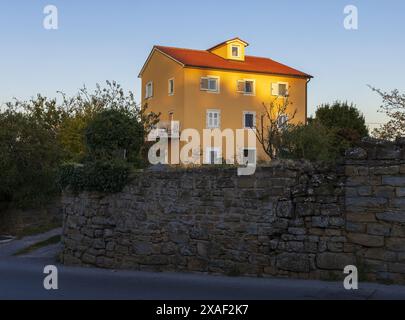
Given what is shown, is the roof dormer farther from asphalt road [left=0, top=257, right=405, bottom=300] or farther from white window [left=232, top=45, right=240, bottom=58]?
asphalt road [left=0, top=257, right=405, bottom=300]

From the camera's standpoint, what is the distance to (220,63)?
44875mm

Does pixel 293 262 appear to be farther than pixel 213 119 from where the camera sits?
No

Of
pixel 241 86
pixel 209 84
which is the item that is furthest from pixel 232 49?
pixel 209 84

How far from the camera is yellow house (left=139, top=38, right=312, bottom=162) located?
42.2 m

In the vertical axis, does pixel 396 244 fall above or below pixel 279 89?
below

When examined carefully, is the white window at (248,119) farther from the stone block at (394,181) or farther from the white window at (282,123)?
the stone block at (394,181)

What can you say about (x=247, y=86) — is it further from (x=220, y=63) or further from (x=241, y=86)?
(x=220, y=63)

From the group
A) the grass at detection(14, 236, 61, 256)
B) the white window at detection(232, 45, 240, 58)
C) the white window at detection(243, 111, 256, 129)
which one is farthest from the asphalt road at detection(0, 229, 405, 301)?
the white window at detection(232, 45, 240, 58)

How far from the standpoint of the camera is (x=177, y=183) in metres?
11.5

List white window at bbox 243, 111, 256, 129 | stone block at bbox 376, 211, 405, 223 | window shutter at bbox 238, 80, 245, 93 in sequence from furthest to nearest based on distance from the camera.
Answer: window shutter at bbox 238, 80, 245, 93 < white window at bbox 243, 111, 256, 129 < stone block at bbox 376, 211, 405, 223

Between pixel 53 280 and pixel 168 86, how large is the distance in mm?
34562

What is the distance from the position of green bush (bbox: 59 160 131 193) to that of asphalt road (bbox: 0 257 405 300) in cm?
216

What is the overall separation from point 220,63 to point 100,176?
33.4 meters
